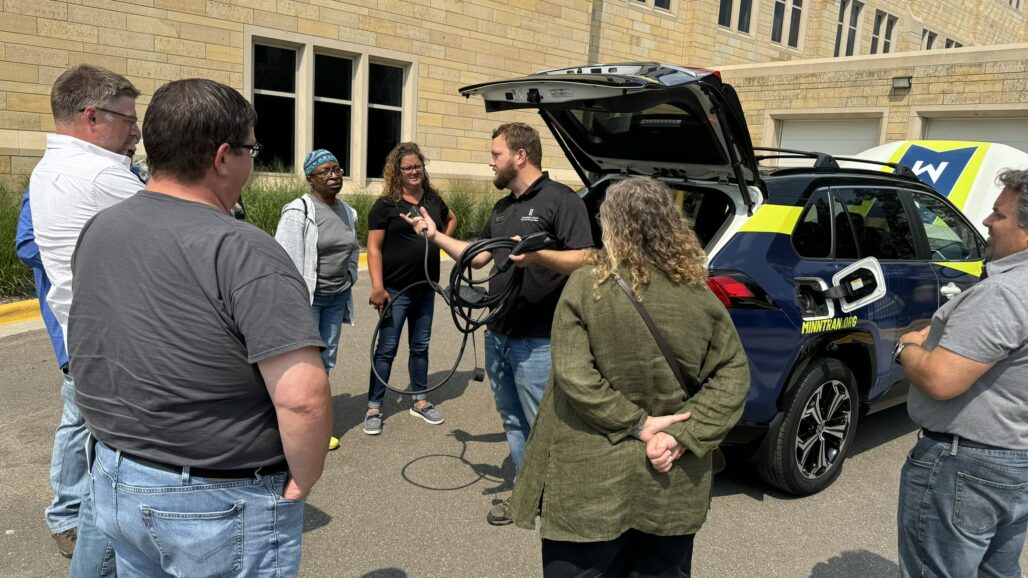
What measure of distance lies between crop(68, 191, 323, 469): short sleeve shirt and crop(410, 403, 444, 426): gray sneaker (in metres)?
3.23

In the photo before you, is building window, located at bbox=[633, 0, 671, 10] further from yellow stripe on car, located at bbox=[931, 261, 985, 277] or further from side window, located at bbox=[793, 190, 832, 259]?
side window, located at bbox=[793, 190, 832, 259]

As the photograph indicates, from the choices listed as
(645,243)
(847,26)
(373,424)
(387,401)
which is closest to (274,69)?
(387,401)

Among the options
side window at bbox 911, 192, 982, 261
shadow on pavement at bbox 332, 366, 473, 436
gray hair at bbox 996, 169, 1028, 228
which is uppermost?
gray hair at bbox 996, 169, 1028, 228

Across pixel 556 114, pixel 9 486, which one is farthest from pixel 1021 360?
pixel 9 486

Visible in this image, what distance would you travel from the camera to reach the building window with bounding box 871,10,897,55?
99.0ft

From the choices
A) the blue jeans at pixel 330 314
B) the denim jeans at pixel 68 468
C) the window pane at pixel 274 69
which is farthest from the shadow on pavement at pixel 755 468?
the window pane at pixel 274 69

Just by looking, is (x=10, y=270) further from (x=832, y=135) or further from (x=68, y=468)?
(x=832, y=135)

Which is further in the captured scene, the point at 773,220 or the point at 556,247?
the point at 773,220

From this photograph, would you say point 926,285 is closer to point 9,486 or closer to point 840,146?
point 9,486

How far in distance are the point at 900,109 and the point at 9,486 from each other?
723 inches

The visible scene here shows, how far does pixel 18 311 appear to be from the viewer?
6.97 metres

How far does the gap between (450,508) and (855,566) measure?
1.94m

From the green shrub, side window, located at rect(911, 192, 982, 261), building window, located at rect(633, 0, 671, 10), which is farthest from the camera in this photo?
building window, located at rect(633, 0, 671, 10)

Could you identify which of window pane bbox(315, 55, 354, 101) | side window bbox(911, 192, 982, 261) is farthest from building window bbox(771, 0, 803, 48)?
side window bbox(911, 192, 982, 261)
